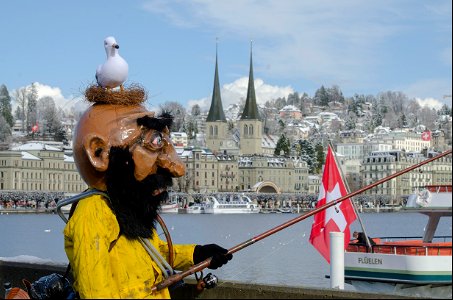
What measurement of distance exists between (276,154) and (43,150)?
2125 inches

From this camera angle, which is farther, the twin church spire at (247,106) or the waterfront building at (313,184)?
the twin church spire at (247,106)

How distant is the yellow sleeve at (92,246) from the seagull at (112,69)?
721 millimetres

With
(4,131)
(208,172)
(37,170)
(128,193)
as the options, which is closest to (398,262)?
(128,193)

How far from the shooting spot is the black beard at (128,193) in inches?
173

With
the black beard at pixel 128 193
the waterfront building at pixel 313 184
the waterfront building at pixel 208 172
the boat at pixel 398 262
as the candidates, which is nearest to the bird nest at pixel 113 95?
the black beard at pixel 128 193

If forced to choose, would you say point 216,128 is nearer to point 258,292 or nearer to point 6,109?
point 6,109

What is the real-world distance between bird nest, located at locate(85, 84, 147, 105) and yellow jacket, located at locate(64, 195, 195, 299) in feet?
1.84

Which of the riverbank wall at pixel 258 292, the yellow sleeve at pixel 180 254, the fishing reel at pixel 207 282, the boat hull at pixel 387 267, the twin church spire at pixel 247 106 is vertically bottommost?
the boat hull at pixel 387 267

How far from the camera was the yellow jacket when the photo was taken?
405 centimetres

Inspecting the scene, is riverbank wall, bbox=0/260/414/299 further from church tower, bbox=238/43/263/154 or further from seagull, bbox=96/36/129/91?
church tower, bbox=238/43/263/154

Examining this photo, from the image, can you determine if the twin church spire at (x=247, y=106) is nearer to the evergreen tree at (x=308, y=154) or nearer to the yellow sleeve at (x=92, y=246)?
the evergreen tree at (x=308, y=154)

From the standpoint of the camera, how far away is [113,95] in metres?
4.67

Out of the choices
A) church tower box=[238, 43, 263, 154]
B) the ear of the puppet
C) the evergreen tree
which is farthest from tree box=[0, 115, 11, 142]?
the ear of the puppet

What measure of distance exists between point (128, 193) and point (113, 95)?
0.55 meters
